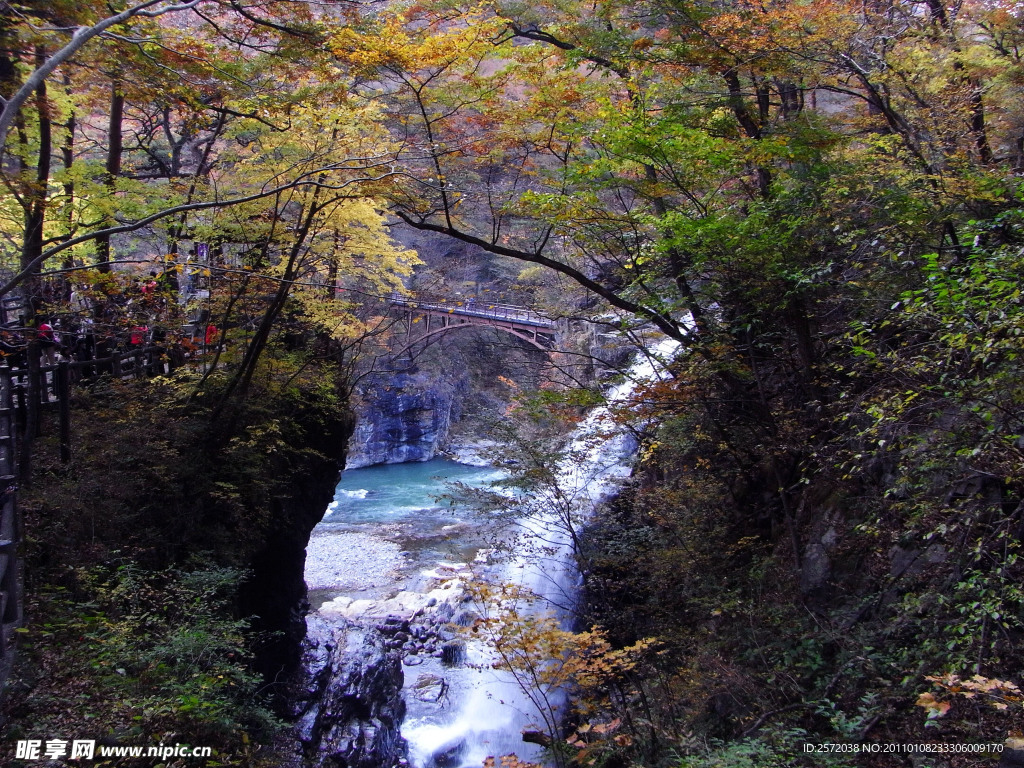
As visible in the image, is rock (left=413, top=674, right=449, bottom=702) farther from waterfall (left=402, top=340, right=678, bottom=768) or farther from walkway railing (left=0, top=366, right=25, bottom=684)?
walkway railing (left=0, top=366, right=25, bottom=684)

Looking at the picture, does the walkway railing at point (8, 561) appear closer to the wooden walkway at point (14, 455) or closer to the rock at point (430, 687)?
the wooden walkway at point (14, 455)

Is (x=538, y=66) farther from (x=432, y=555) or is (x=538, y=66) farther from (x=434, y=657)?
(x=432, y=555)

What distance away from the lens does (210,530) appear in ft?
24.2

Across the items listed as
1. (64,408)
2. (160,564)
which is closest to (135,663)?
(160,564)

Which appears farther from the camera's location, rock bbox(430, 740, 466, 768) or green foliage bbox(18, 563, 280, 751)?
rock bbox(430, 740, 466, 768)

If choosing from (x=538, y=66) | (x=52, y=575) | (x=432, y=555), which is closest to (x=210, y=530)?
(x=52, y=575)

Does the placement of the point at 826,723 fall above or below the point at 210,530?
below

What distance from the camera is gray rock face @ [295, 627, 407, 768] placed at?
27.2 feet

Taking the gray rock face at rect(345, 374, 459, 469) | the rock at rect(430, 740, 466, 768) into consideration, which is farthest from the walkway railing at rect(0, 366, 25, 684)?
the gray rock face at rect(345, 374, 459, 469)

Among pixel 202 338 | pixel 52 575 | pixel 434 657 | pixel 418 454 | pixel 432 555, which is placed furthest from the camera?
pixel 418 454

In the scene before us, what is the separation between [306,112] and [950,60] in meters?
7.77

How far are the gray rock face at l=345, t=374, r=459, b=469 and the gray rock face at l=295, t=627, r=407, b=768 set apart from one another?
19650 millimetres

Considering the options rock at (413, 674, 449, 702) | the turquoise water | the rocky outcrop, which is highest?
the rocky outcrop

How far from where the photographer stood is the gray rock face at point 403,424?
30.3m
